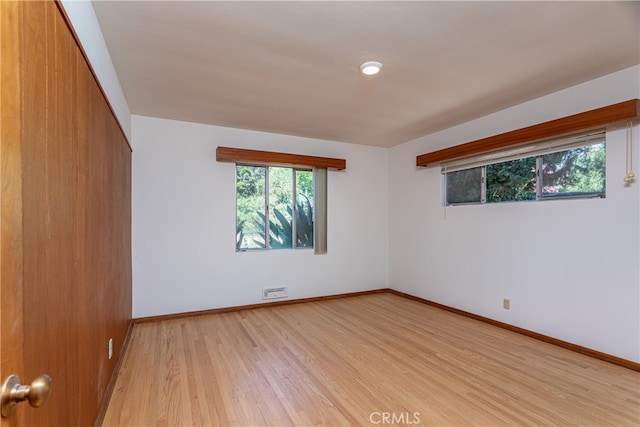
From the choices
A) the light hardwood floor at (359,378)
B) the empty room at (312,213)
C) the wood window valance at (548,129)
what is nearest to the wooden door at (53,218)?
the empty room at (312,213)

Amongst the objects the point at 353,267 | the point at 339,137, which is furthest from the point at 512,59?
the point at 353,267

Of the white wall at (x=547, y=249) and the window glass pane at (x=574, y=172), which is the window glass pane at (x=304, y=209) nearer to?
A: the white wall at (x=547, y=249)

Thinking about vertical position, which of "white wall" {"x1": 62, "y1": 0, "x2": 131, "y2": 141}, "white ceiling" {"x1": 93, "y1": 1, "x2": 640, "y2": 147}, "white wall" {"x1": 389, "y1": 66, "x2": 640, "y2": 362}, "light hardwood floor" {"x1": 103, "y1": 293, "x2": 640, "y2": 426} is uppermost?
"white ceiling" {"x1": 93, "y1": 1, "x2": 640, "y2": 147}

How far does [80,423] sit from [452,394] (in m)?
2.19

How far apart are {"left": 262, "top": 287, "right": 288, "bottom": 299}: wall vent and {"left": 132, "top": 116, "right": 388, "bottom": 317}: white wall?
0.23ft

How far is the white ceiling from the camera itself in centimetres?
178

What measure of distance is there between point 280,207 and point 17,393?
3.82m

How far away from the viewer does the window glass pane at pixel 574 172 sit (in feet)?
8.73

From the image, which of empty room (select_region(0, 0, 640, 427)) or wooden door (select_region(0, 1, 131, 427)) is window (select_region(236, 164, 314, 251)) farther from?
wooden door (select_region(0, 1, 131, 427))

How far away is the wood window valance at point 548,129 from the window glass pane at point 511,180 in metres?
0.25

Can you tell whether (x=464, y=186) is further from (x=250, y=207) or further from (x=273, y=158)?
(x=250, y=207)

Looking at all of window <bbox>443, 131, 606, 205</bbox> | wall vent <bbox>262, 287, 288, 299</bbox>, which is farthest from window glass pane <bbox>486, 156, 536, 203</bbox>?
wall vent <bbox>262, 287, 288, 299</bbox>

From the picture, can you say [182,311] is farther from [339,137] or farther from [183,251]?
[339,137]

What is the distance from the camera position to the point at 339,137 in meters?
4.49
